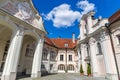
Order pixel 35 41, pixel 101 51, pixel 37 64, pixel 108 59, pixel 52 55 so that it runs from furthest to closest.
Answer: pixel 52 55 < pixel 35 41 < pixel 101 51 < pixel 37 64 < pixel 108 59

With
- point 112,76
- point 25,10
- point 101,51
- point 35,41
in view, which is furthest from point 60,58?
point 25,10

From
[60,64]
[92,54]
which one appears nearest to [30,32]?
[92,54]

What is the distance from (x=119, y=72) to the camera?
464 inches

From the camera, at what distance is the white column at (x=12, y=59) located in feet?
31.6

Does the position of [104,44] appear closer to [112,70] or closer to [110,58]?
[110,58]

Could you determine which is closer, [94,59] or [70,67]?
[94,59]

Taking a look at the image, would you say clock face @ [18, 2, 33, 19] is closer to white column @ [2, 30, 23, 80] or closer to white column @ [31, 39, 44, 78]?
white column @ [2, 30, 23, 80]

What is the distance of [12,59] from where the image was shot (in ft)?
33.3

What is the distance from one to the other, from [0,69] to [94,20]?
19302 mm

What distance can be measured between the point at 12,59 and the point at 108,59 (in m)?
12.4

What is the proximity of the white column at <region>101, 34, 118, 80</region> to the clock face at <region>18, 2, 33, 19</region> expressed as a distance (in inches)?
466

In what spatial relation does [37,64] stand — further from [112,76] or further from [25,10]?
[112,76]

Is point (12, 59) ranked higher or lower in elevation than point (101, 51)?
lower

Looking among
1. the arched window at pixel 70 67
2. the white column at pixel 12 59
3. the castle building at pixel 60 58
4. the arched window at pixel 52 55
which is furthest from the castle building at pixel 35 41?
the arched window at pixel 70 67
